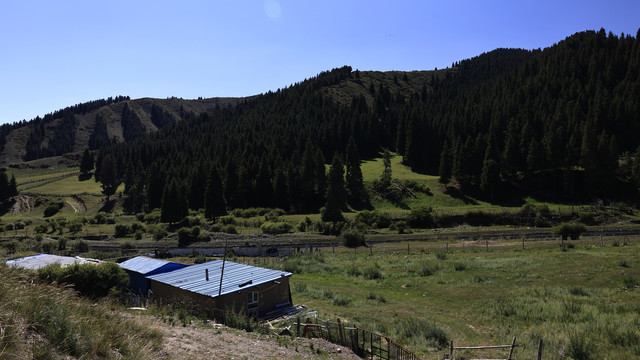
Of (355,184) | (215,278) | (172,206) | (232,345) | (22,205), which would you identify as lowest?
(22,205)

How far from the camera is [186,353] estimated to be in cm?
958

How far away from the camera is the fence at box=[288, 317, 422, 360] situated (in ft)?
45.1

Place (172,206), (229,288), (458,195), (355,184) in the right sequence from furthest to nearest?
(355,184) < (458,195) < (172,206) < (229,288)

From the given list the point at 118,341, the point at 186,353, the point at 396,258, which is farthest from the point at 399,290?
the point at 118,341

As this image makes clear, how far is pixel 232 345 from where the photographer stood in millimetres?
11664

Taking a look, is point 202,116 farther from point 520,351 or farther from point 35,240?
point 520,351

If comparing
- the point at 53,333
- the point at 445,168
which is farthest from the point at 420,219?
the point at 53,333

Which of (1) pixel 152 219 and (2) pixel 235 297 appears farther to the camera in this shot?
(1) pixel 152 219

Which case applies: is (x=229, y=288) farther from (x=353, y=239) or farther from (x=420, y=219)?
(x=420, y=219)

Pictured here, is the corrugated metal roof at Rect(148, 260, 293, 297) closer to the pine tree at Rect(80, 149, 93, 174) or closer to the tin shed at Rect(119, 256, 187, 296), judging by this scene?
the tin shed at Rect(119, 256, 187, 296)

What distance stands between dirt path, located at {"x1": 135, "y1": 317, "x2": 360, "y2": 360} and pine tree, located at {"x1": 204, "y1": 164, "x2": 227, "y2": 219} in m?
63.3

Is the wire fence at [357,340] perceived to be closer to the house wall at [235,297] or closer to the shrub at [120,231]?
the house wall at [235,297]

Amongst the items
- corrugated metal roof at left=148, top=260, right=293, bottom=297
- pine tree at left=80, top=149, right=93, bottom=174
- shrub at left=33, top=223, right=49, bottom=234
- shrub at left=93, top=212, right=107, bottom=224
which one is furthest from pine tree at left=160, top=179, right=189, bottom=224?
pine tree at left=80, top=149, right=93, bottom=174

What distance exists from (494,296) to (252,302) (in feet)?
48.9
